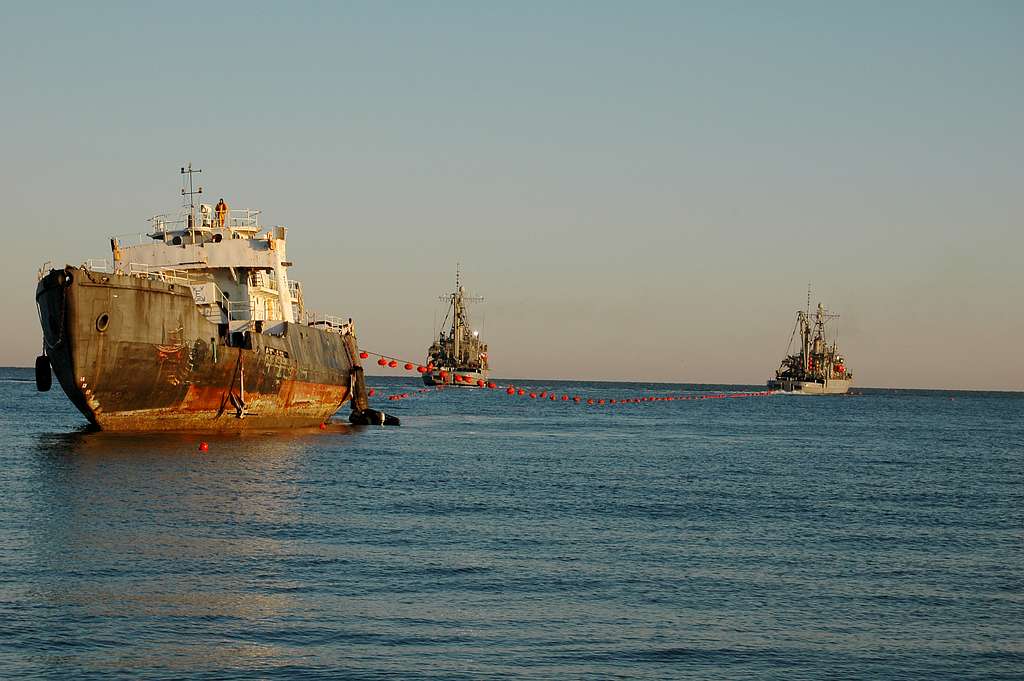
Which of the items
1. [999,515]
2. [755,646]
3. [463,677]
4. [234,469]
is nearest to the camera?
[463,677]

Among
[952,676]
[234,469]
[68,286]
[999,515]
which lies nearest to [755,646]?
[952,676]

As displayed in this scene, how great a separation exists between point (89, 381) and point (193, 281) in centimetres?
1469

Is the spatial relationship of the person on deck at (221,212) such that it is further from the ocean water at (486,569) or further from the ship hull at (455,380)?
the ship hull at (455,380)

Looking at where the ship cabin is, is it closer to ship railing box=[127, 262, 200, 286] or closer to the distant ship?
ship railing box=[127, 262, 200, 286]

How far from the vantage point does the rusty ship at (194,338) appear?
43000 millimetres

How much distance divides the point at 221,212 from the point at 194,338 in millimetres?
15344

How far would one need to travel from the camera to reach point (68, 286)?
42.1m

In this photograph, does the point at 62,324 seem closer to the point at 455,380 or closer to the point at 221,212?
the point at 221,212

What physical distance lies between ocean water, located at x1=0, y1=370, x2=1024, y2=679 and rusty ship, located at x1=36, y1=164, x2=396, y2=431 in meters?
2.40

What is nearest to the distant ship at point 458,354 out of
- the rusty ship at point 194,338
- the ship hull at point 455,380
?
the ship hull at point 455,380

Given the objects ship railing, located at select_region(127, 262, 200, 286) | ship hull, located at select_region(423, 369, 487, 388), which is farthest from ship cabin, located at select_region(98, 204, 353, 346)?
ship hull, located at select_region(423, 369, 487, 388)

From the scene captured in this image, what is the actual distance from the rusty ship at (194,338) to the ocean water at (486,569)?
2395 mm

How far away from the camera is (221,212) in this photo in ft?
198

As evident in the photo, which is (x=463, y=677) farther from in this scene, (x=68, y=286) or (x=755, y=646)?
(x=68, y=286)
